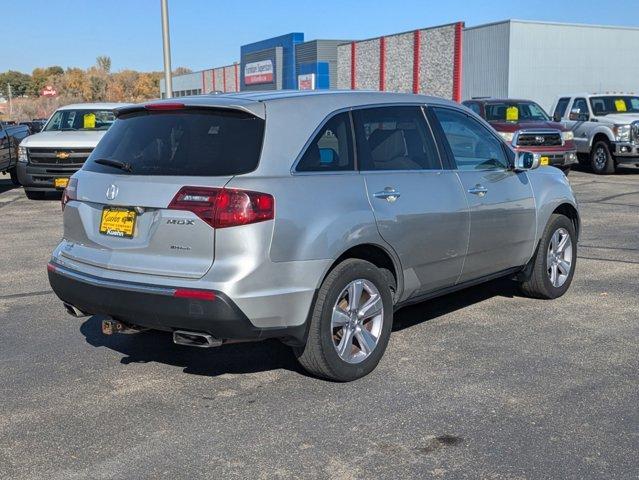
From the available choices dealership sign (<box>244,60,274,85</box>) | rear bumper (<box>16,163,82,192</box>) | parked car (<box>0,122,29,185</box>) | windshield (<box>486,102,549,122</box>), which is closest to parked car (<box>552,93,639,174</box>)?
windshield (<box>486,102,549,122</box>)

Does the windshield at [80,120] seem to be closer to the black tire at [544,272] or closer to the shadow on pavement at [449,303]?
the shadow on pavement at [449,303]


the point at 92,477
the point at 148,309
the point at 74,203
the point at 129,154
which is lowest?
the point at 92,477

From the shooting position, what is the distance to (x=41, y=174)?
14820 millimetres

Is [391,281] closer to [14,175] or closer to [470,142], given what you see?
[470,142]

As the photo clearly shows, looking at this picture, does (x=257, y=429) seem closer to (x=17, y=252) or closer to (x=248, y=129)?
(x=248, y=129)

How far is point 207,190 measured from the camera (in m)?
4.25

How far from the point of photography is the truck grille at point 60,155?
14.6 metres

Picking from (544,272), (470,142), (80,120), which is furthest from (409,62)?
(470,142)

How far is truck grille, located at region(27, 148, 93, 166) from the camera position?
574 inches

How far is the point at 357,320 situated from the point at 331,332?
0.86 feet

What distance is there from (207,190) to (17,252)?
20.3 ft

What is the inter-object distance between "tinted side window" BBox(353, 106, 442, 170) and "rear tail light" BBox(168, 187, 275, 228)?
3.16 ft

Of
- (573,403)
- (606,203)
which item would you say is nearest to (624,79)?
(606,203)

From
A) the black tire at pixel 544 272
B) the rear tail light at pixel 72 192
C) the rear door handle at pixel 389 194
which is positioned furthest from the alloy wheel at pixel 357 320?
the black tire at pixel 544 272
